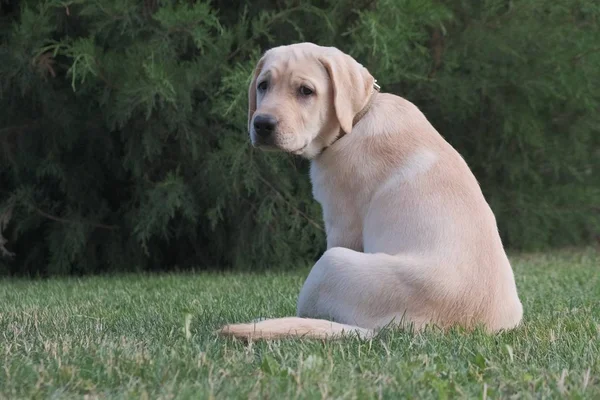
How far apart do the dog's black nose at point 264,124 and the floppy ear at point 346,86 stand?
0.96 ft

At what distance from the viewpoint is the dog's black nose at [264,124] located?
3932 mm

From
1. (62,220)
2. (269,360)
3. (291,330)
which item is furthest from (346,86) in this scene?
(62,220)

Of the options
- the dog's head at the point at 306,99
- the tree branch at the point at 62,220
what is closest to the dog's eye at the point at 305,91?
the dog's head at the point at 306,99

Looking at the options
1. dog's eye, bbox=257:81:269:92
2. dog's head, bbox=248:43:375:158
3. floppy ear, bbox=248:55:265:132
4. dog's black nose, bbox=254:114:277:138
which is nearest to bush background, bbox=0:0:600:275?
floppy ear, bbox=248:55:265:132

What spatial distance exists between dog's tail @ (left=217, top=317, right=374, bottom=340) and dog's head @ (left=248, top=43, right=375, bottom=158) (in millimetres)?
943

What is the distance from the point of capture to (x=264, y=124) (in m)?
3.94

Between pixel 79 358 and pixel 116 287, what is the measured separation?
3714 mm

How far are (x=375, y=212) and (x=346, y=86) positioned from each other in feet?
2.13

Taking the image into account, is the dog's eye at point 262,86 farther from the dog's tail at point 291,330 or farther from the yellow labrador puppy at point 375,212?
the dog's tail at point 291,330

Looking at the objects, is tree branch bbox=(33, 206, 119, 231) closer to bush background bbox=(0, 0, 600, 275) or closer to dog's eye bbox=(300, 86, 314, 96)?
bush background bbox=(0, 0, 600, 275)

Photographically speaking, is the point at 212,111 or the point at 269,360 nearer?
the point at 269,360

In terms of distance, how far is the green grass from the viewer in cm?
259

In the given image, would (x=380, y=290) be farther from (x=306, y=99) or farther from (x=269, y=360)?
(x=306, y=99)

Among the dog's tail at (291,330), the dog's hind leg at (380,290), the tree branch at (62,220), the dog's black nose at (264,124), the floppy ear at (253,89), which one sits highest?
the floppy ear at (253,89)
